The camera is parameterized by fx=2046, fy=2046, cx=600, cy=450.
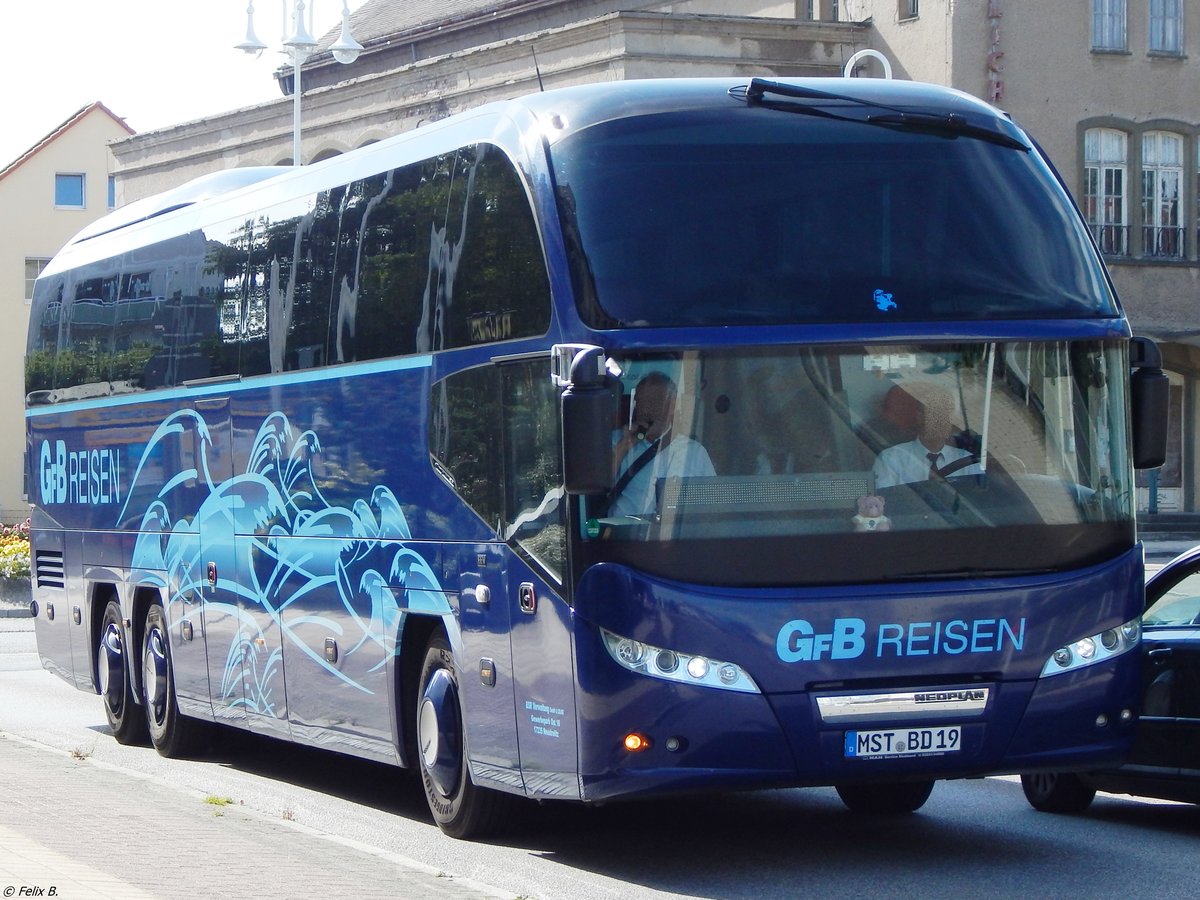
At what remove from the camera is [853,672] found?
345 inches

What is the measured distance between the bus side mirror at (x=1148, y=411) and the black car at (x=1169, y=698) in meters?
1.29

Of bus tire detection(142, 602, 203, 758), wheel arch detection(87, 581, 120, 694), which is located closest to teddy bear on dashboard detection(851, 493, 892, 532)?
bus tire detection(142, 602, 203, 758)

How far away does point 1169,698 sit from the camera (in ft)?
34.3

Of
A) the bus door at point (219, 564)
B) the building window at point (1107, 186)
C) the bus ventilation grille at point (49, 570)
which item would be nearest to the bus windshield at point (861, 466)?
the bus door at point (219, 564)

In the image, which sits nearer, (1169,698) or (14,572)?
(1169,698)

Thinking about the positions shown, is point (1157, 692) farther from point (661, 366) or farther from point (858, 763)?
point (661, 366)

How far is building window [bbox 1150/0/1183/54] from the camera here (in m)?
45.4

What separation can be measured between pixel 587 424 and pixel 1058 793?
4.38m

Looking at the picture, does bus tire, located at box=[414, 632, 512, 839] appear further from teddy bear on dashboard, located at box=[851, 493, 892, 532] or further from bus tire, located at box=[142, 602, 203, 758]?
bus tire, located at box=[142, 602, 203, 758]

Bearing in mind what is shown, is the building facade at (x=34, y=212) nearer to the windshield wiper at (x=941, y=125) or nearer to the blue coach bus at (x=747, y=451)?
the blue coach bus at (x=747, y=451)

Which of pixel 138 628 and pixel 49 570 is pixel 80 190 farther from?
pixel 138 628


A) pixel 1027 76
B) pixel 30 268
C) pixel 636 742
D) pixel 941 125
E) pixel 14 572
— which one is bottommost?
pixel 14 572

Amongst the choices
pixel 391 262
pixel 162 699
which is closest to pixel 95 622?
pixel 162 699

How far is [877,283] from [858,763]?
→ 213 cm
